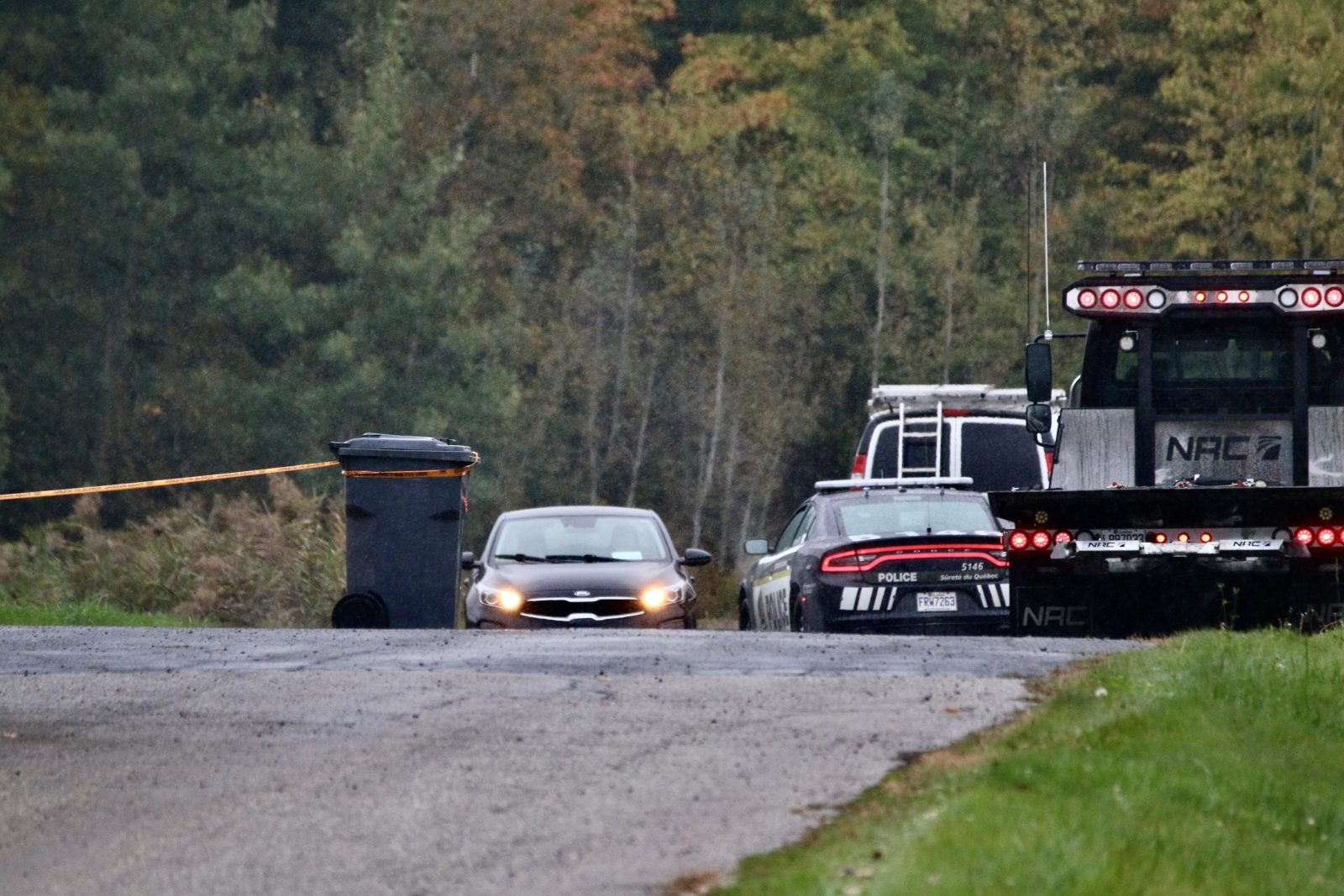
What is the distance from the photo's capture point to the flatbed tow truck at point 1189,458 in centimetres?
1591

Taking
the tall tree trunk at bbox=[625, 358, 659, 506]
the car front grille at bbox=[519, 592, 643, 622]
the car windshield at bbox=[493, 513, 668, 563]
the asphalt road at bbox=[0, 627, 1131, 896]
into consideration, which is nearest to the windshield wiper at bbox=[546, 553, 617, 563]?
the car windshield at bbox=[493, 513, 668, 563]

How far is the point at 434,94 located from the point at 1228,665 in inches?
2074

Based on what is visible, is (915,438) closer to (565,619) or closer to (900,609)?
(900,609)

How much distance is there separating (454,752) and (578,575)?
8669mm

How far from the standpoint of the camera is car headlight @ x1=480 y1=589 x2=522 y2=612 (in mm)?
18047

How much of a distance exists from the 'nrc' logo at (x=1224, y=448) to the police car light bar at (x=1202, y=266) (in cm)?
122

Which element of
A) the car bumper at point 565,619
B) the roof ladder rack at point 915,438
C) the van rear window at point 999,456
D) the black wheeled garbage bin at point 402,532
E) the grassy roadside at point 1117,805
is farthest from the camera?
the roof ladder rack at point 915,438

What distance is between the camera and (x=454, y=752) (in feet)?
31.7

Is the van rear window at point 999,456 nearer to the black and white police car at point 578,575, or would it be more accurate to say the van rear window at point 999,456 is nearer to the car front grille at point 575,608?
the black and white police car at point 578,575

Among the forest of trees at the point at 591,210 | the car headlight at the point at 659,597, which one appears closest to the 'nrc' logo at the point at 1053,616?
the car headlight at the point at 659,597

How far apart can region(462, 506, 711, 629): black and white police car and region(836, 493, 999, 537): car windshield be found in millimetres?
1385

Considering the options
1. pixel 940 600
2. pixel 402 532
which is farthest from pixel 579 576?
pixel 940 600

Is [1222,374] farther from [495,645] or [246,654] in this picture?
[246,654]

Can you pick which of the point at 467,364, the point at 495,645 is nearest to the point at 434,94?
the point at 467,364
